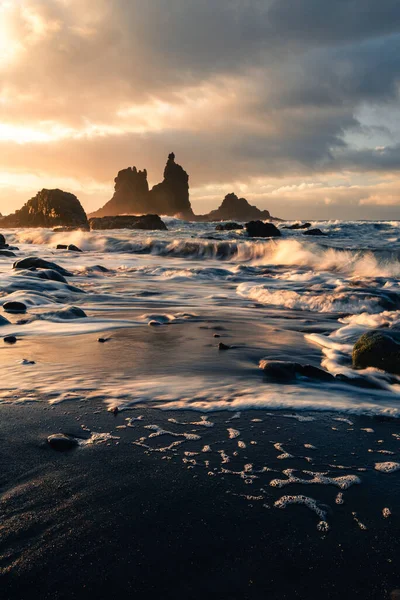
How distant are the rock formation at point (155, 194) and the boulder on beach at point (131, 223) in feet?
313

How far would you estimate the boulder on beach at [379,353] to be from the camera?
4.36 metres

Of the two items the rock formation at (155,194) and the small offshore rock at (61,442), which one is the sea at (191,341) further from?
the rock formation at (155,194)

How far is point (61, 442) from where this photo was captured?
102 inches

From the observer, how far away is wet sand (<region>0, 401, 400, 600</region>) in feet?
5.29

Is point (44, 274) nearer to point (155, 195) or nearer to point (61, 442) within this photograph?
point (61, 442)

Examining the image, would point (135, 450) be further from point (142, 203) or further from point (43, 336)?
point (142, 203)

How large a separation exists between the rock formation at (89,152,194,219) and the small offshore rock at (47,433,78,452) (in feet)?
530

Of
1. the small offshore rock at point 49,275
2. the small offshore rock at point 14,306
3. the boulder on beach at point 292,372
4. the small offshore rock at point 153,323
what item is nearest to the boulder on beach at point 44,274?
the small offshore rock at point 49,275

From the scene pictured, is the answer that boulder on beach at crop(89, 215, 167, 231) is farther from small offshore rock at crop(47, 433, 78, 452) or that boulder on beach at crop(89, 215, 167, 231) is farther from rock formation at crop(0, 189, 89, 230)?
small offshore rock at crop(47, 433, 78, 452)

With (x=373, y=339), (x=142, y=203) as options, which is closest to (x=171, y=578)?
(x=373, y=339)

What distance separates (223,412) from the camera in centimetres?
323

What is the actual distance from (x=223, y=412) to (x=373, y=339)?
87.2 inches

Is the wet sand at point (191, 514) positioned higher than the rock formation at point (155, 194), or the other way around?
the rock formation at point (155, 194)

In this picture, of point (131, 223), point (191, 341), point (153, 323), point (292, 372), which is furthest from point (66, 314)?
point (131, 223)
